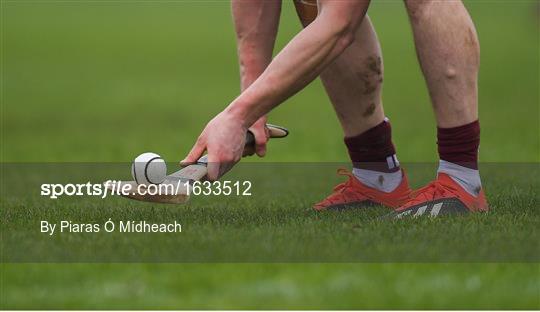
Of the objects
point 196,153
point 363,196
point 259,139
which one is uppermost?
point 259,139

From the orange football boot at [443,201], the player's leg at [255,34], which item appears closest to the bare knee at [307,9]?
the player's leg at [255,34]

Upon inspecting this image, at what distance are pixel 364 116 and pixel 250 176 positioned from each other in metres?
2.50

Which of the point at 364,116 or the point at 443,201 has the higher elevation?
the point at 364,116

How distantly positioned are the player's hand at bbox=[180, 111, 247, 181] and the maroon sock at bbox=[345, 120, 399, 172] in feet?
2.79

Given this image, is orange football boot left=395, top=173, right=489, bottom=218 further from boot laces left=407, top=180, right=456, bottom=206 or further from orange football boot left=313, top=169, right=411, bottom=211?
orange football boot left=313, top=169, right=411, bottom=211

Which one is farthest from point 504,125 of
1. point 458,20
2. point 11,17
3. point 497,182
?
point 11,17

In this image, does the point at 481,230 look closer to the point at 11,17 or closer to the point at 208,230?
the point at 208,230

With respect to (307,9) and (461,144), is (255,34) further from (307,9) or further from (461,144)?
(461,144)

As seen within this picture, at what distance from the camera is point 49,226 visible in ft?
14.8

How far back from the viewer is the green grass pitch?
11.5 feet

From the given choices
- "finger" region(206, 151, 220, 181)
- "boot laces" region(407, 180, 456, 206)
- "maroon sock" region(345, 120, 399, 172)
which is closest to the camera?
"finger" region(206, 151, 220, 181)

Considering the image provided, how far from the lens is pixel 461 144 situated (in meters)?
4.66

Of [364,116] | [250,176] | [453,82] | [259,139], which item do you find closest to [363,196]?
[364,116]

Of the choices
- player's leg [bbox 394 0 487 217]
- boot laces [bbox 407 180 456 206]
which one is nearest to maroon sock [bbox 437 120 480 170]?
player's leg [bbox 394 0 487 217]
